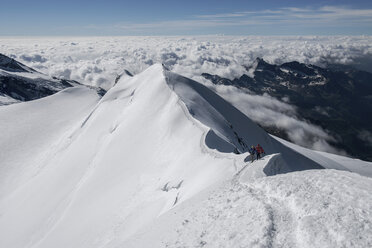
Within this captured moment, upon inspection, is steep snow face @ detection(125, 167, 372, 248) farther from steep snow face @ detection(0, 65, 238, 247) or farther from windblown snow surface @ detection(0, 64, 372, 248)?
steep snow face @ detection(0, 65, 238, 247)

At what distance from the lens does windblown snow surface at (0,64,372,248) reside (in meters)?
13.6

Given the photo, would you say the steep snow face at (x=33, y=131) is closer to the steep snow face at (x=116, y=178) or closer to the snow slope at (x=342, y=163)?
the steep snow face at (x=116, y=178)

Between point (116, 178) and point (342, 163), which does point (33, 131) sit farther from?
point (342, 163)

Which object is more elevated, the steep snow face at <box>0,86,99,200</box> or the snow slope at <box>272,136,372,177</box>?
the steep snow face at <box>0,86,99,200</box>

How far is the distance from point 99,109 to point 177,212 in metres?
49.4

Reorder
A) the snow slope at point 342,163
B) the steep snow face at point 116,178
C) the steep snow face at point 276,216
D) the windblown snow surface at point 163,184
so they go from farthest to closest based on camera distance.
Result: the snow slope at point 342,163 < the steep snow face at point 116,178 < the windblown snow surface at point 163,184 < the steep snow face at point 276,216

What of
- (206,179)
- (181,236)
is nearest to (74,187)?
(206,179)

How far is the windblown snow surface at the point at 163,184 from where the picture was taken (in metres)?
13.6

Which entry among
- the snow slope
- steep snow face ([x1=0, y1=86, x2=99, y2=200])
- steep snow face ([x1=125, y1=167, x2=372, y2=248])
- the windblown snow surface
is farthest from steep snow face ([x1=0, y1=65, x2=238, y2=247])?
the snow slope

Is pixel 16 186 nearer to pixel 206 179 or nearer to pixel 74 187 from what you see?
pixel 74 187

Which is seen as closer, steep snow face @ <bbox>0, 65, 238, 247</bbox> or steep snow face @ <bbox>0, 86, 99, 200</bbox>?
steep snow face @ <bbox>0, 65, 238, 247</bbox>

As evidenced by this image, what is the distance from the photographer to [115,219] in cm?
2545

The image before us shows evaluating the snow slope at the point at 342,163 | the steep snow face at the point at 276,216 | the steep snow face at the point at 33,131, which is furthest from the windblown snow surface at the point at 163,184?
the snow slope at the point at 342,163

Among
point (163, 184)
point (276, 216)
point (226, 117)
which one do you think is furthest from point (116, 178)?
point (226, 117)
